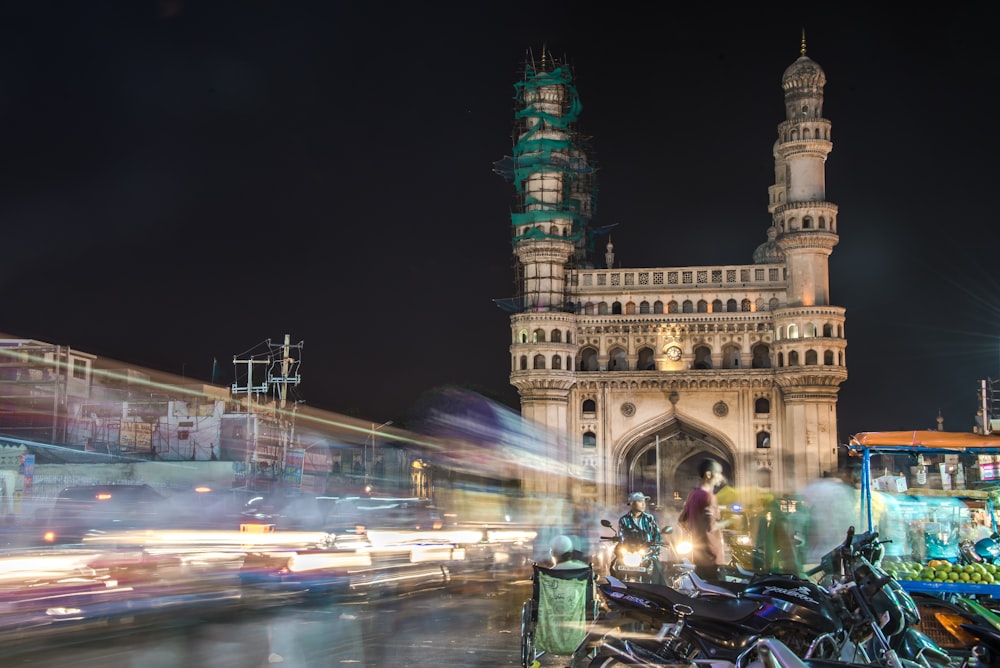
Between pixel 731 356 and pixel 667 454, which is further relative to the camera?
pixel 667 454

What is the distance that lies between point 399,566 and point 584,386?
39.2m

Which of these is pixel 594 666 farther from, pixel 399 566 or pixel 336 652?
pixel 399 566

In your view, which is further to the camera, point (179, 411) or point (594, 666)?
point (179, 411)

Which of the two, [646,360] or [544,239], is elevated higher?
[544,239]

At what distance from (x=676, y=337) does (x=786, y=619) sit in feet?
161

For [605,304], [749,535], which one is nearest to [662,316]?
[605,304]

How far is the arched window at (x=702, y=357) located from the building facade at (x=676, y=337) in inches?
2.1

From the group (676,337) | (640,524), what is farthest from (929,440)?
(676,337)

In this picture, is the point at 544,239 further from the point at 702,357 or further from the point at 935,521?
the point at 935,521

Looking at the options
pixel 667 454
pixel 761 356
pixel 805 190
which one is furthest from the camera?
pixel 667 454

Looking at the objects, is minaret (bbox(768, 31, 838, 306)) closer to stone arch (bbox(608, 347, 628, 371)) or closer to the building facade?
the building facade

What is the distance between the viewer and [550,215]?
2260 inches

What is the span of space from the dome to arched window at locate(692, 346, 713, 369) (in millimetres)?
14899

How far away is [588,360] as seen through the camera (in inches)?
2307
